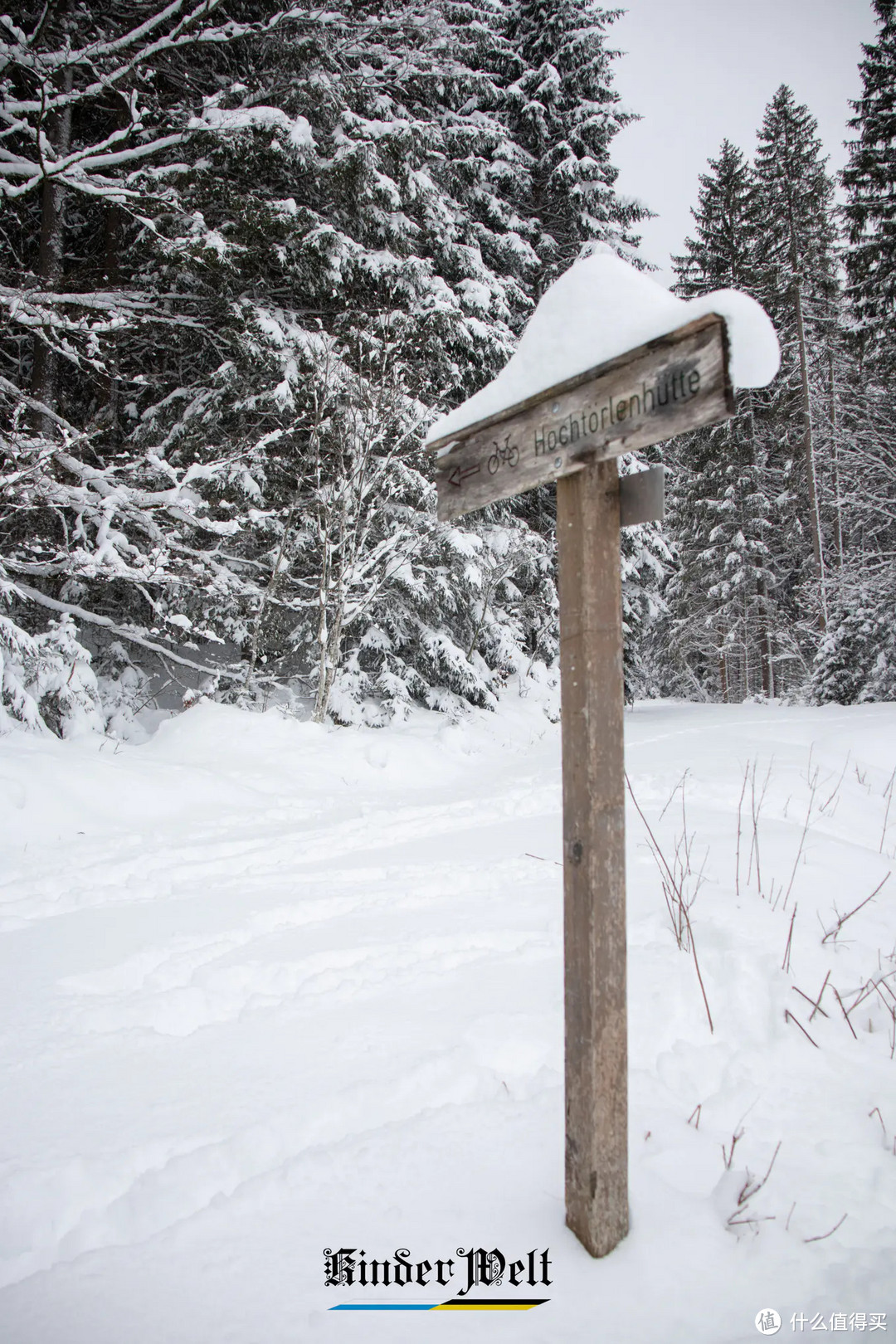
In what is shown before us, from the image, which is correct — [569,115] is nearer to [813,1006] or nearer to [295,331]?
[295,331]

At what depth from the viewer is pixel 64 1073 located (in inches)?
92.5

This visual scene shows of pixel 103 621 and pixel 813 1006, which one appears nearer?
pixel 813 1006

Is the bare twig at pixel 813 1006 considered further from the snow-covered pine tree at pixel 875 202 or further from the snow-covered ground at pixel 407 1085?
the snow-covered pine tree at pixel 875 202

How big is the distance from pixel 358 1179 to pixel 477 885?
86.5 inches

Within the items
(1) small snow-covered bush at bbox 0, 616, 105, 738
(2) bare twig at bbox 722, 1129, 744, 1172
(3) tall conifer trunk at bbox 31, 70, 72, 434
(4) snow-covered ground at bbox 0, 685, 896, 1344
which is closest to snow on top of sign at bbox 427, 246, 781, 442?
(2) bare twig at bbox 722, 1129, 744, 1172

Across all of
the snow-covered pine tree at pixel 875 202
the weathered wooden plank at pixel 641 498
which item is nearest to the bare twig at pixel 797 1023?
the weathered wooden plank at pixel 641 498

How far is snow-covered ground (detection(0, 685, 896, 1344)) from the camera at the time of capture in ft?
5.04

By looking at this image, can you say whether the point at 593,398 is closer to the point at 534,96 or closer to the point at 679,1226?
the point at 679,1226

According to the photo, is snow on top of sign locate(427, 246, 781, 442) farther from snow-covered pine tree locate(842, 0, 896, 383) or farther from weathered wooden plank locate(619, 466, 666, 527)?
snow-covered pine tree locate(842, 0, 896, 383)

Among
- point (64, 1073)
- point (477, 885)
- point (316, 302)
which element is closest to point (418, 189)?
point (316, 302)

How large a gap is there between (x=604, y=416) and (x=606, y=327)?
0.72ft

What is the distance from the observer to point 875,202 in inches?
527

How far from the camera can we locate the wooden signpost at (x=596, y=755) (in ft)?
5.25

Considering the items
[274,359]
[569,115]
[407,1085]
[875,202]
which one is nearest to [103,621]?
[274,359]
